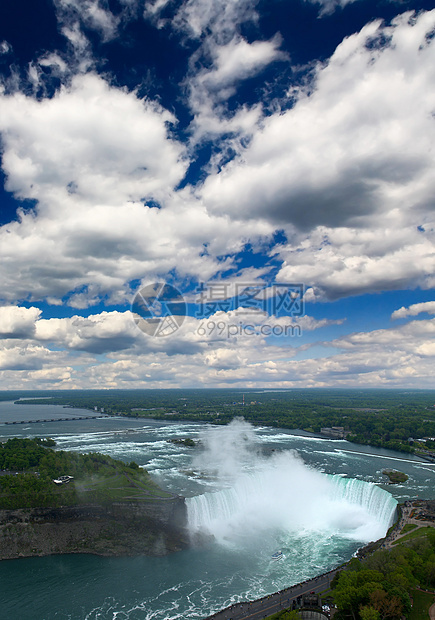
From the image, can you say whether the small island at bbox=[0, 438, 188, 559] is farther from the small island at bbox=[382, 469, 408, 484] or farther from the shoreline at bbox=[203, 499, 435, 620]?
the small island at bbox=[382, 469, 408, 484]

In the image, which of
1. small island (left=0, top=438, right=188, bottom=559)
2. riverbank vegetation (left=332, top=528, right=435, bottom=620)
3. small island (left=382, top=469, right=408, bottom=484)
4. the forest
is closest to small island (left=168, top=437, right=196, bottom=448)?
small island (left=0, top=438, right=188, bottom=559)

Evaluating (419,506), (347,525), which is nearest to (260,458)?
(347,525)

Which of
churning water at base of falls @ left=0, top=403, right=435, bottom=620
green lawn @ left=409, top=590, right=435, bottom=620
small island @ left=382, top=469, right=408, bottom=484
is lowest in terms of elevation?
churning water at base of falls @ left=0, top=403, right=435, bottom=620

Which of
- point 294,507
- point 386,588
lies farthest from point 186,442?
point 386,588

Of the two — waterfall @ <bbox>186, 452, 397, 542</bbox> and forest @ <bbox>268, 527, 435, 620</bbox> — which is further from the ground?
forest @ <bbox>268, 527, 435, 620</bbox>

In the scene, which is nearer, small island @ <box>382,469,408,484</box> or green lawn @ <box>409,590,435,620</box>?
green lawn @ <box>409,590,435,620</box>

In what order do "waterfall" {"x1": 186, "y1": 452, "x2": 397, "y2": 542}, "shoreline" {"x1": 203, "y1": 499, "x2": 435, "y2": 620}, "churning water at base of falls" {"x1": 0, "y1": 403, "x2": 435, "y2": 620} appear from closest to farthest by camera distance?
1. "shoreline" {"x1": 203, "y1": 499, "x2": 435, "y2": 620}
2. "churning water at base of falls" {"x1": 0, "y1": 403, "x2": 435, "y2": 620}
3. "waterfall" {"x1": 186, "y1": 452, "x2": 397, "y2": 542}
